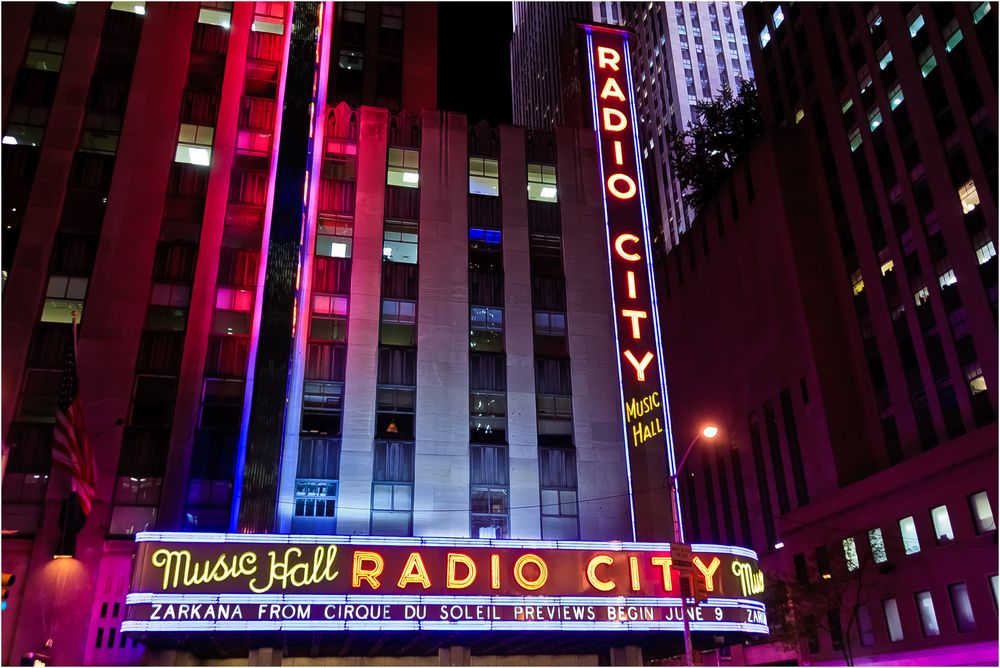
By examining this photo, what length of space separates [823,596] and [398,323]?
1321 inches

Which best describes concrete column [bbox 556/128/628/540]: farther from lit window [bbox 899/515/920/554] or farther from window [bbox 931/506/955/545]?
lit window [bbox 899/515/920/554]

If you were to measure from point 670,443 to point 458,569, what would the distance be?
1284 cm

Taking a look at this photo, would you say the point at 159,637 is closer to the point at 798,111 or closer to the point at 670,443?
the point at 670,443

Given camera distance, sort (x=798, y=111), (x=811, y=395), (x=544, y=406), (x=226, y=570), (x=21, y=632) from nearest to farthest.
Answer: (x=226, y=570), (x=21, y=632), (x=544, y=406), (x=811, y=395), (x=798, y=111)

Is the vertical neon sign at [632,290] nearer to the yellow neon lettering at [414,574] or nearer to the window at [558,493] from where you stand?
the window at [558,493]

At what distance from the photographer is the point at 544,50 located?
→ 543 ft

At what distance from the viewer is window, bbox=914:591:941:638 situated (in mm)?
49469

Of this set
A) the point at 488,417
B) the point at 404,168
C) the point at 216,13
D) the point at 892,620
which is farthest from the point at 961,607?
the point at 216,13

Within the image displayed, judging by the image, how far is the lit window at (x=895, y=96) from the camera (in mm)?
60494

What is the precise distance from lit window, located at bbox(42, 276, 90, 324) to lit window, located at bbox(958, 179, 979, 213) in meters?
52.6

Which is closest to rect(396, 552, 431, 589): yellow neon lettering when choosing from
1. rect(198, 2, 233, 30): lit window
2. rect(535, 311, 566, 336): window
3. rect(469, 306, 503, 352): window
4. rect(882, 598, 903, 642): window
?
rect(469, 306, 503, 352): window

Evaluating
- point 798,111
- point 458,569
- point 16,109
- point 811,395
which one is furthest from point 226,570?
point 798,111

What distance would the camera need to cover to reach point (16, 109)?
41.2 meters

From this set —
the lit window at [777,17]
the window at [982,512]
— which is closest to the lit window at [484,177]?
the window at [982,512]
